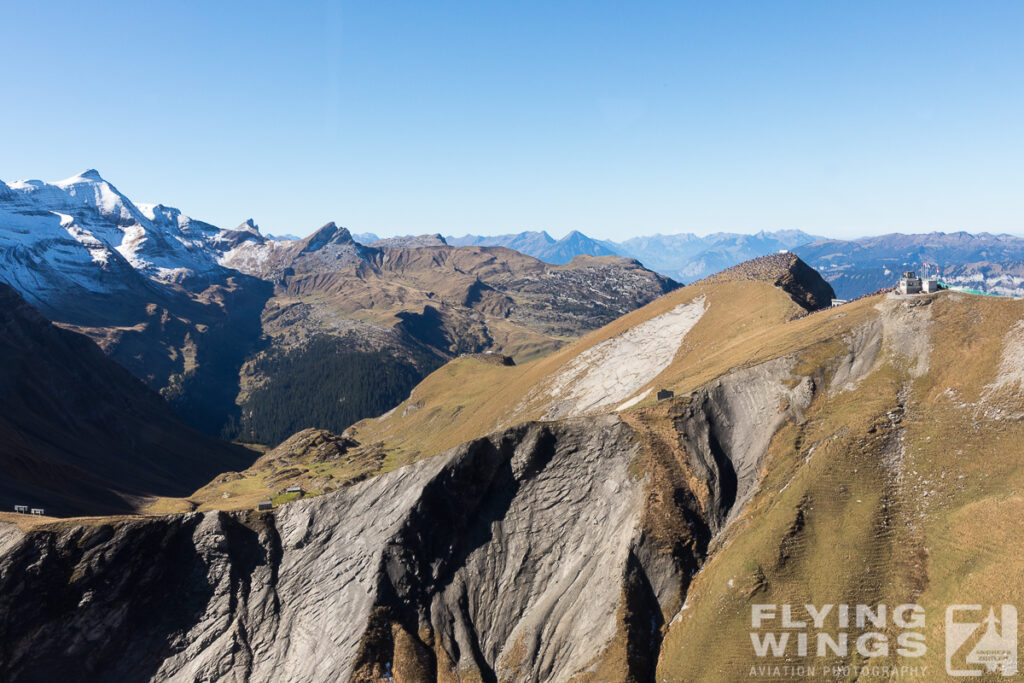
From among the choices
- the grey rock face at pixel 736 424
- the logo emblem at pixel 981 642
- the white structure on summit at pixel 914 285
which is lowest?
the logo emblem at pixel 981 642

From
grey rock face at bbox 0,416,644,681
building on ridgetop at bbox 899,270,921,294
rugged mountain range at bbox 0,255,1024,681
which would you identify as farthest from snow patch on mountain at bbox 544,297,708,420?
building on ridgetop at bbox 899,270,921,294

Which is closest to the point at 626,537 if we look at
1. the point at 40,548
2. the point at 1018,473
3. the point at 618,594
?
the point at 618,594

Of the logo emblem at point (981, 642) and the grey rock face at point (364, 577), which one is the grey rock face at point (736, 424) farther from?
the logo emblem at point (981, 642)

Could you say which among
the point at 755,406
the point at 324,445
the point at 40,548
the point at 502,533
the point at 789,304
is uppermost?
the point at 789,304

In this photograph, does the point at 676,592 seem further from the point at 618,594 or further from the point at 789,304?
the point at 789,304

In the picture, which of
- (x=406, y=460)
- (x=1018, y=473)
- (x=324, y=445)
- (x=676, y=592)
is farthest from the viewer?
(x=324, y=445)

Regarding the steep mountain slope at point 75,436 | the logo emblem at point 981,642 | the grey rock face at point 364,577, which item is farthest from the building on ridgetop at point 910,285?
the steep mountain slope at point 75,436

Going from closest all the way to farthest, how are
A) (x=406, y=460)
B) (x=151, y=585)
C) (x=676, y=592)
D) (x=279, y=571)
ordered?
(x=676, y=592) < (x=151, y=585) < (x=279, y=571) < (x=406, y=460)
